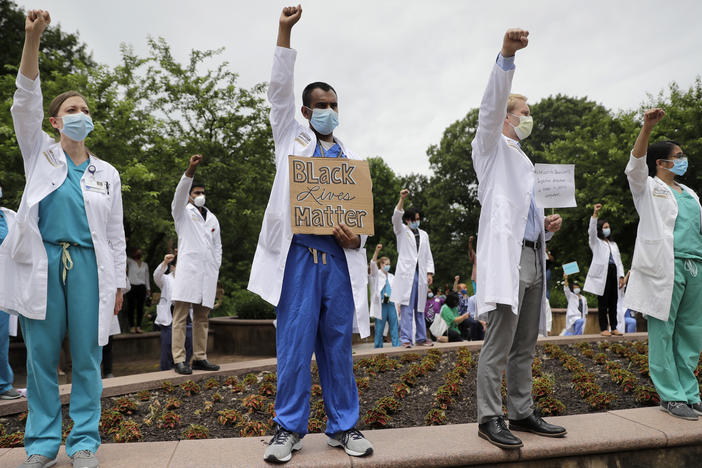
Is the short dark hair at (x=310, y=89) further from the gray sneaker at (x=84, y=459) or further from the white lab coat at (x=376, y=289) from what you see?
the white lab coat at (x=376, y=289)

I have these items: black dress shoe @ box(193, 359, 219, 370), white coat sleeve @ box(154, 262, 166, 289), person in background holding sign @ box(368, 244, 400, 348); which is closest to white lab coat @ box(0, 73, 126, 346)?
black dress shoe @ box(193, 359, 219, 370)

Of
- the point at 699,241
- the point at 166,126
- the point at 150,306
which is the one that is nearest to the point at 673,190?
the point at 699,241

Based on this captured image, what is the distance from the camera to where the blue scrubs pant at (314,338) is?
3.33 metres

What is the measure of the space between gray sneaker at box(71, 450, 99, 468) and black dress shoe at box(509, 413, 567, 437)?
273 centimetres

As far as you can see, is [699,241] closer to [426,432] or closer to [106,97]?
[426,432]

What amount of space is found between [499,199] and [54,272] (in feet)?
9.46

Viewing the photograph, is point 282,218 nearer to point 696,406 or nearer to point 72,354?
point 72,354

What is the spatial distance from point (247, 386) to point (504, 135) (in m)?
4.00

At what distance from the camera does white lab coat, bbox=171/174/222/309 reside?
22.8 feet

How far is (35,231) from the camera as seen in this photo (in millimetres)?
3301

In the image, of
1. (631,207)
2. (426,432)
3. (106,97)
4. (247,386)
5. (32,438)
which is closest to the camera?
(32,438)

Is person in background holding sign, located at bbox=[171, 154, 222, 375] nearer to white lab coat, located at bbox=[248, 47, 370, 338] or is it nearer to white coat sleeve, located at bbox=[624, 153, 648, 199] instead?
white lab coat, located at bbox=[248, 47, 370, 338]

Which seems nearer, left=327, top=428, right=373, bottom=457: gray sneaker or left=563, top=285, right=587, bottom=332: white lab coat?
left=327, top=428, right=373, bottom=457: gray sneaker

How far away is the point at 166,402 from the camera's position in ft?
17.6
